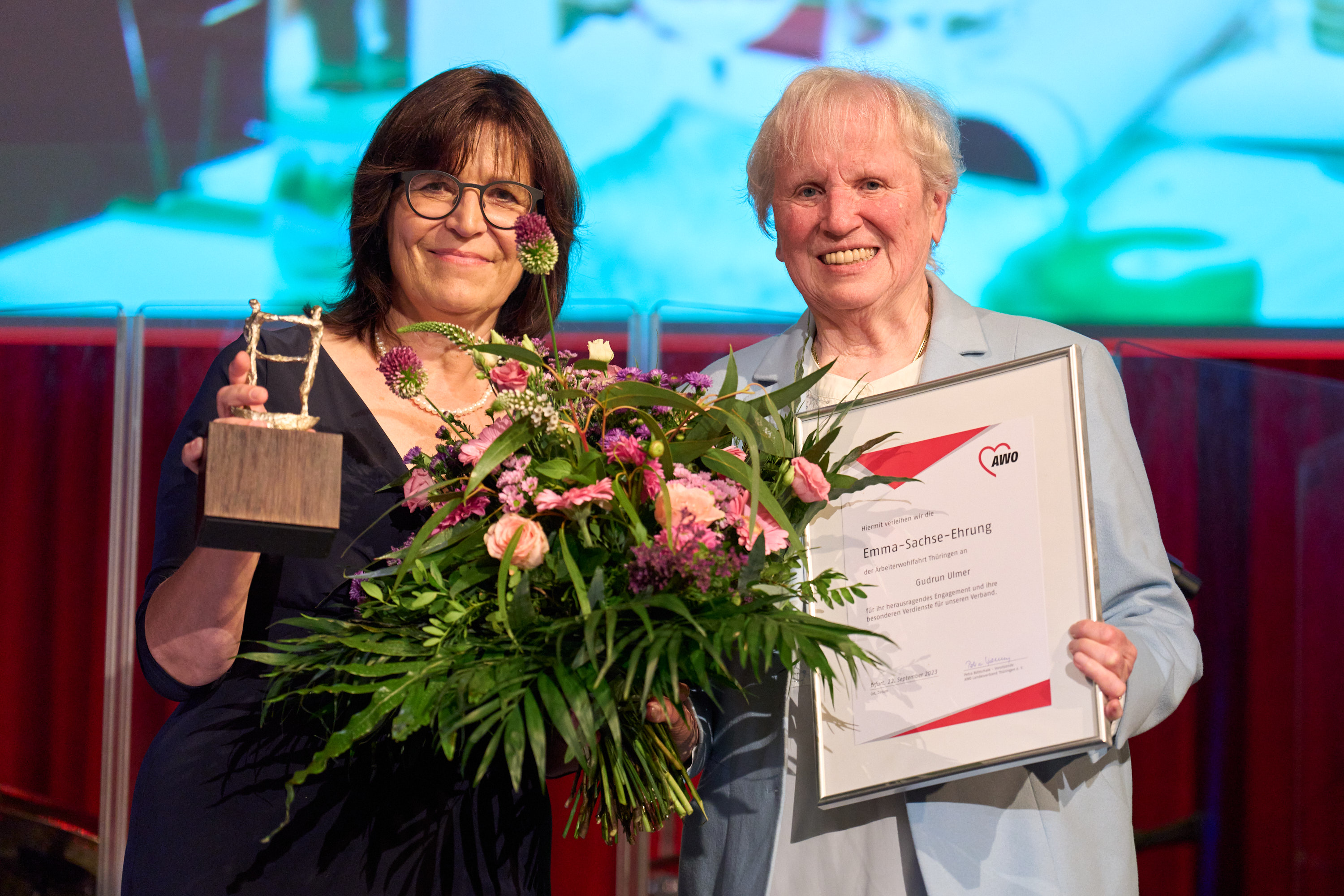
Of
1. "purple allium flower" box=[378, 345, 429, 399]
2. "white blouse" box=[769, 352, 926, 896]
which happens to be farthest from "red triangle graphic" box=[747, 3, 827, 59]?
"purple allium flower" box=[378, 345, 429, 399]

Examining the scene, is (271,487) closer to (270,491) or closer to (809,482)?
(270,491)

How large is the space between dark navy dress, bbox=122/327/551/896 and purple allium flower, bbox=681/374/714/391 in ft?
1.36

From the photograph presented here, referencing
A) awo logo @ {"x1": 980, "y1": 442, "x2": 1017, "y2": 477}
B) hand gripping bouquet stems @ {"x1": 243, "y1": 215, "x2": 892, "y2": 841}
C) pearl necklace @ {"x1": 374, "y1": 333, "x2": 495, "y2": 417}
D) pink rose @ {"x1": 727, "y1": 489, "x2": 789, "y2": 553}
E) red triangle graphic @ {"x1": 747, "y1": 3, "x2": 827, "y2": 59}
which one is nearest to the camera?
hand gripping bouquet stems @ {"x1": 243, "y1": 215, "x2": 892, "y2": 841}

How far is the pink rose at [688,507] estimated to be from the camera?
1.09 m

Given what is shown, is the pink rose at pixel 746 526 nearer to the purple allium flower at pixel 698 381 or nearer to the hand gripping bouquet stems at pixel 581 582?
the hand gripping bouquet stems at pixel 581 582

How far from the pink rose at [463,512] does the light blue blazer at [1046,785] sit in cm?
41

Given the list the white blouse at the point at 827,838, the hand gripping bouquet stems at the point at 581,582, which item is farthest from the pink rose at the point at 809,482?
the white blouse at the point at 827,838

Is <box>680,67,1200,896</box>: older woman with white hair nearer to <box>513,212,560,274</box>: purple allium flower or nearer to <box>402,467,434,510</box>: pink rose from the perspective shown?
<box>513,212,560,274</box>: purple allium flower

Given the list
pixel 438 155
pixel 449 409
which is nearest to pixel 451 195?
pixel 438 155

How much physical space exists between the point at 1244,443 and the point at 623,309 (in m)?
1.66

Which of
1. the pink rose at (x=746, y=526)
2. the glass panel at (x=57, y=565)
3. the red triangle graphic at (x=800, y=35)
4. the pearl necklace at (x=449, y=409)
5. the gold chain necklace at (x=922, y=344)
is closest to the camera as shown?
the pink rose at (x=746, y=526)

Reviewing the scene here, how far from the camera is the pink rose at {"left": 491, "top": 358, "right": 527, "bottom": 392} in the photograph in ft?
3.97

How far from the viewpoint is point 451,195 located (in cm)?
151

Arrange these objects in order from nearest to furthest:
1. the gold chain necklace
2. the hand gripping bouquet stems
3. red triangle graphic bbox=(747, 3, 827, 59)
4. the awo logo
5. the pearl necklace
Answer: the hand gripping bouquet stems → the awo logo → the pearl necklace → the gold chain necklace → red triangle graphic bbox=(747, 3, 827, 59)
